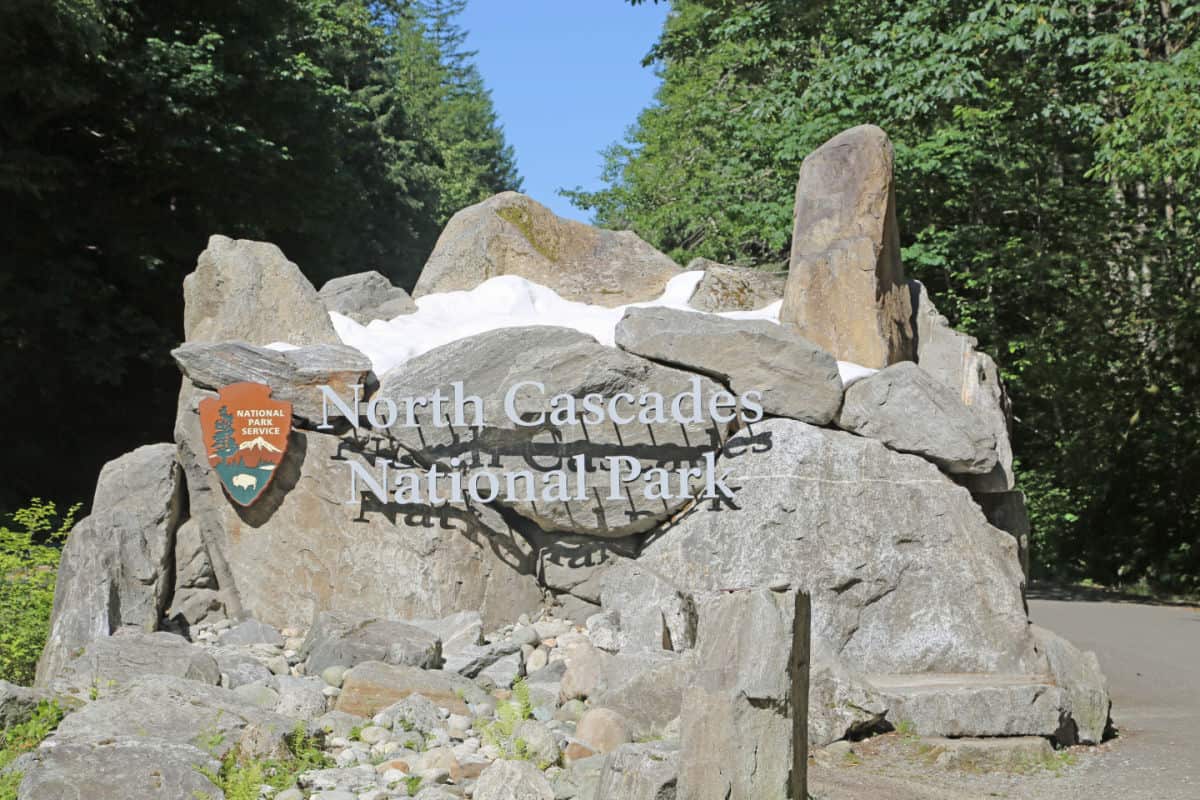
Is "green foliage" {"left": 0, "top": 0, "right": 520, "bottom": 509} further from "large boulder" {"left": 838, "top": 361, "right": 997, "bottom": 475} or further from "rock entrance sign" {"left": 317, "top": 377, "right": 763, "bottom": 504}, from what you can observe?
"large boulder" {"left": 838, "top": 361, "right": 997, "bottom": 475}

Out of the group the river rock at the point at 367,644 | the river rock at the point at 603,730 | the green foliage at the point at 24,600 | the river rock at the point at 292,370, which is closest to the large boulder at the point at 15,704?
the river rock at the point at 367,644

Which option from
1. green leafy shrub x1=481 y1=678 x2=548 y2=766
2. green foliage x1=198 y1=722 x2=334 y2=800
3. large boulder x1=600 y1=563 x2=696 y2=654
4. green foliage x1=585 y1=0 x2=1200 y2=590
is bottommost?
green foliage x1=198 y1=722 x2=334 y2=800

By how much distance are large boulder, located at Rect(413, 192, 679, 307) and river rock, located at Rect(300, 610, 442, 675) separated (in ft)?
13.9

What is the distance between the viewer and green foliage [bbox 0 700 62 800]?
22.9ft

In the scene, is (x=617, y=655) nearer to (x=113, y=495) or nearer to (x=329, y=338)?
(x=329, y=338)

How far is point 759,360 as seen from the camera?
1017 centimetres

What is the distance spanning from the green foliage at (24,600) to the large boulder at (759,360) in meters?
5.09

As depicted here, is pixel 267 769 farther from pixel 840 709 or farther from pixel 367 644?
pixel 840 709

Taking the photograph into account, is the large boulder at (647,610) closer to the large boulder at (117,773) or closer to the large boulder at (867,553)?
the large boulder at (867,553)

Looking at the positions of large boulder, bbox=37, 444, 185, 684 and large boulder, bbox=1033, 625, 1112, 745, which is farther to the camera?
large boulder, bbox=37, 444, 185, 684

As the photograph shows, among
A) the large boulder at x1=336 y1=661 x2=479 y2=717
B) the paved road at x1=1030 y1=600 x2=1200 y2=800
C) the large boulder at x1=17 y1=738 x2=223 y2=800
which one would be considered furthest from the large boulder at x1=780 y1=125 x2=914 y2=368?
the large boulder at x1=17 y1=738 x2=223 y2=800

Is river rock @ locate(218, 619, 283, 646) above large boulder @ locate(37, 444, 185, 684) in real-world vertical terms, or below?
below

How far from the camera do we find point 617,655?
899cm

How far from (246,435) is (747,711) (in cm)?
593
